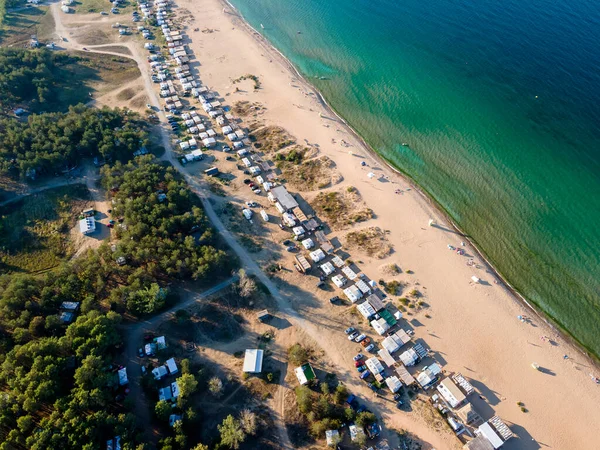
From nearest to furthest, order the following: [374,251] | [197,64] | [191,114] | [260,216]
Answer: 1. [374,251]
2. [260,216]
3. [191,114]
4. [197,64]

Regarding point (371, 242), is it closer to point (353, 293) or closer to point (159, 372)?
point (353, 293)

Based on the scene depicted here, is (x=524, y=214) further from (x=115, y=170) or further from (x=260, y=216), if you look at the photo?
(x=115, y=170)

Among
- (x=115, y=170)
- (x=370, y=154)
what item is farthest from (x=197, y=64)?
(x=370, y=154)

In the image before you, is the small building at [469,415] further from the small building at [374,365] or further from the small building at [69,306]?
the small building at [69,306]

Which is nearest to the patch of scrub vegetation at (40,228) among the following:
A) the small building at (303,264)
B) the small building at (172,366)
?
the small building at (172,366)

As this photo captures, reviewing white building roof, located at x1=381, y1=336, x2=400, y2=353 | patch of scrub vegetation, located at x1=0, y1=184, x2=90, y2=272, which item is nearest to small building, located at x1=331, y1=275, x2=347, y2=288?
white building roof, located at x1=381, y1=336, x2=400, y2=353
